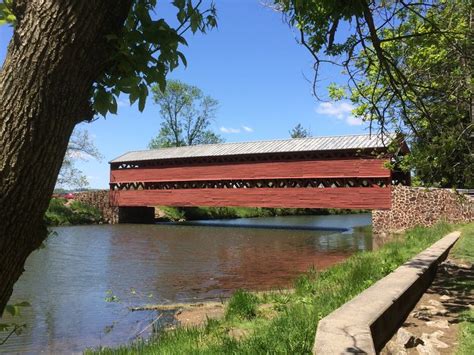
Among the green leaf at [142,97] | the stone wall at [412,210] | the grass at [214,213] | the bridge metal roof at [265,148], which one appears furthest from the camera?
the grass at [214,213]

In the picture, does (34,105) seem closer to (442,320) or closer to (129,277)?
(442,320)

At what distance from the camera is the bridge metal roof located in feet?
78.7

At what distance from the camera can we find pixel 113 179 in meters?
34.3

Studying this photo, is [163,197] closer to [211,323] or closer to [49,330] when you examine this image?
[49,330]

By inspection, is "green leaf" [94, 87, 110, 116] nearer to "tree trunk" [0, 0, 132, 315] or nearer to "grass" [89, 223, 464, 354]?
"tree trunk" [0, 0, 132, 315]

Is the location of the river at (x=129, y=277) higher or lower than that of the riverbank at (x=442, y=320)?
lower

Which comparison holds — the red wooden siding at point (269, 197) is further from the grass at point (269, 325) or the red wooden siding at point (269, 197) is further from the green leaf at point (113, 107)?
the green leaf at point (113, 107)

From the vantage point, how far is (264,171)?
87.5ft

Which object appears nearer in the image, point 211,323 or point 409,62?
point 211,323

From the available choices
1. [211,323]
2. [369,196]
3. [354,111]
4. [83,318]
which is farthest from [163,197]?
[211,323]

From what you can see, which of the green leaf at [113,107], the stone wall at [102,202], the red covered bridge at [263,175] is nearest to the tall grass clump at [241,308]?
the green leaf at [113,107]

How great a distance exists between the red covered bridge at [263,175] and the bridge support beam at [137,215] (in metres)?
1.40

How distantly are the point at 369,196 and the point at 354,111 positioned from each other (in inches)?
427

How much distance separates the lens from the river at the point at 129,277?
7.19m
